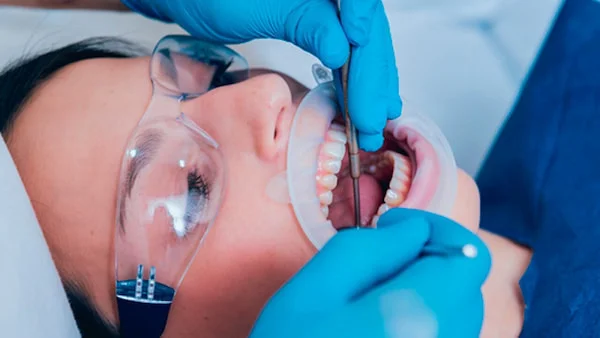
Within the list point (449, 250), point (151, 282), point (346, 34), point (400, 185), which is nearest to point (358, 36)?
point (346, 34)

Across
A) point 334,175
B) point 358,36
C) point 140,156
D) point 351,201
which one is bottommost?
point 351,201

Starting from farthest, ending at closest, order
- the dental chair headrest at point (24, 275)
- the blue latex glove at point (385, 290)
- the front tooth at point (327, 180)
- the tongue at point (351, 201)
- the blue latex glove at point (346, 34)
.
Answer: the tongue at point (351, 201) < the front tooth at point (327, 180) < the blue latex glove at point (346, 34) < the dental chair headrest at point (24, 275) < the blue latex glove at point (385, 290)

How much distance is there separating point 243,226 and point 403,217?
259 millimetres

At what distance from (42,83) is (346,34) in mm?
557

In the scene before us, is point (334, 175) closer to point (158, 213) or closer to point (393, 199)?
point (393, 199)

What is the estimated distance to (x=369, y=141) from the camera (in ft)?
3.19

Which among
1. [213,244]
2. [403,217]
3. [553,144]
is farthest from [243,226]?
[553,144]

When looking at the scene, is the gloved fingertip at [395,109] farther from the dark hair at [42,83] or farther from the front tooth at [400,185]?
the dark hair at [42,83]

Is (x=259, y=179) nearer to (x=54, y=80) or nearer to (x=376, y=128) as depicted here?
(x=376, y=128)

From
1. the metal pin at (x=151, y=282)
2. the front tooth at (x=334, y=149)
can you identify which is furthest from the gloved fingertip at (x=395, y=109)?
the metal pin at (x=151, y=282)

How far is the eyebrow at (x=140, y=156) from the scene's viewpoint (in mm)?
906

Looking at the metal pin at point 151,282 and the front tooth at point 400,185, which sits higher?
the front tooth at point 400,185

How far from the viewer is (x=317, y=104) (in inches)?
39.3

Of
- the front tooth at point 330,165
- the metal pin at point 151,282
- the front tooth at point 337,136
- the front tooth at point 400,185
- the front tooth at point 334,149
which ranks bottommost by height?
the metal pin at point 151,282
